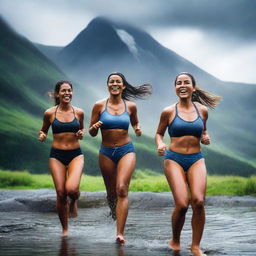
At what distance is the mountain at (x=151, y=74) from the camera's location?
51.5 metres

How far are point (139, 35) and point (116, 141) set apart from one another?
71341mm

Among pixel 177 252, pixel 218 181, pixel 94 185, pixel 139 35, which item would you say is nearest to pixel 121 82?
pixel 177 252

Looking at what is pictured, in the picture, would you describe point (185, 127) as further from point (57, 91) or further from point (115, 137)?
point (57, 91)

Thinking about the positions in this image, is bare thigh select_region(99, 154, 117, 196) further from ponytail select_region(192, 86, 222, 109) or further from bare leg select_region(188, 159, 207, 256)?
bare leg select_region(188, 159, 207, 256)

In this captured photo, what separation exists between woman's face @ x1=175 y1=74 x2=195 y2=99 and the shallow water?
203 cm

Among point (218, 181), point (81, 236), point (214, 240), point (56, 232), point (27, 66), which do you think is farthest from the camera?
point (27, 66)

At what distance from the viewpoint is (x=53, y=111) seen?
340 inches

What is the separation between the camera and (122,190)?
7.51 metres

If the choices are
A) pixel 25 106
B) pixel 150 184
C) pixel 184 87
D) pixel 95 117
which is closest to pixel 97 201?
pixel 150 184

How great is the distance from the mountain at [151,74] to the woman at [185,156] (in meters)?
40.8

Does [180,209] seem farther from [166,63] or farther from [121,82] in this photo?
[166,63]

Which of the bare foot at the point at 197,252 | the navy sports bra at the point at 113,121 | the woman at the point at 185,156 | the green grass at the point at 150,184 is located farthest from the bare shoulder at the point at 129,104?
the green grass at the point at 150,184

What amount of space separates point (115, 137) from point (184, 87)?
156cm

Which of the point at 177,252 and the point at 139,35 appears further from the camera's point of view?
Answer: the point at 139,35
